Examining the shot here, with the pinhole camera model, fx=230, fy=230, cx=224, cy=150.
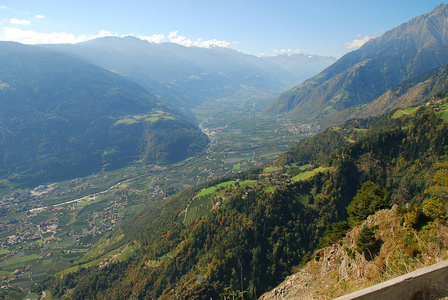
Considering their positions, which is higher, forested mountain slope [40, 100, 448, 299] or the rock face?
the rock face

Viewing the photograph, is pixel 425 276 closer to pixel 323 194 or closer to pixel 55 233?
pixel 323 194

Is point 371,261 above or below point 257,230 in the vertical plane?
above

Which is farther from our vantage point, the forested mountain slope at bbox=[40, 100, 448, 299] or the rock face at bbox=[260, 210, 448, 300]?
the forested mountain slope at bbox=[40, 100, 448, 299]

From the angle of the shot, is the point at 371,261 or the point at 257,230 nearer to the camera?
the point at 371,261

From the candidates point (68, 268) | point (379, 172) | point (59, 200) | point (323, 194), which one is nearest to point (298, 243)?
point (323, 194)
